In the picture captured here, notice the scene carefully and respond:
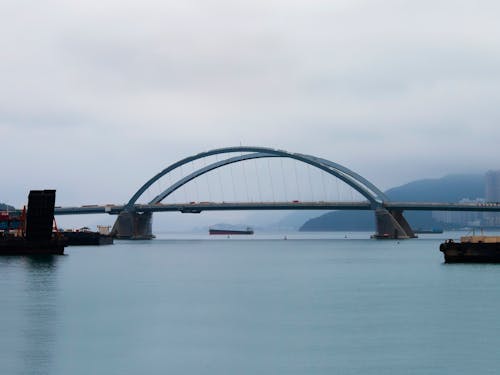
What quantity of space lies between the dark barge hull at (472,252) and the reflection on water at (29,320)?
4023 centimetres

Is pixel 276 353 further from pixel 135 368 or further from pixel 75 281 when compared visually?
pixel 75 281

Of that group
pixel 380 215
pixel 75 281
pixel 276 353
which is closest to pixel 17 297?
pixel 75 281

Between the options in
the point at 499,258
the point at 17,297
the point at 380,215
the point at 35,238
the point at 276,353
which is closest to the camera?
the point at 276,353

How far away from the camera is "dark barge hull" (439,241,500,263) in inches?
3593

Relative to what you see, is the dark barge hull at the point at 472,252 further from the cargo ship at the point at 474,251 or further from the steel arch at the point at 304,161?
the steel arch at the point at 304,161

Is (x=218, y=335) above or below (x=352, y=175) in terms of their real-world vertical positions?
below

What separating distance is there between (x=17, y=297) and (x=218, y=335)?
885 inches

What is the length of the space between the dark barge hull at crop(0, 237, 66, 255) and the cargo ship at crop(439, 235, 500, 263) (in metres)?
54.8

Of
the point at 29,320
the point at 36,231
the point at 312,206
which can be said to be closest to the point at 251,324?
the point at 29,320

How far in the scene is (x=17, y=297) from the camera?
2303 inches

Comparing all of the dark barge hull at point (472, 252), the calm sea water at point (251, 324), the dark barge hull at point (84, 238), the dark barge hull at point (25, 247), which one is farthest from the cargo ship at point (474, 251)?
the dark barge hull at point (84, 238)

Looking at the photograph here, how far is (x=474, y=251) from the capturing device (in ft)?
301

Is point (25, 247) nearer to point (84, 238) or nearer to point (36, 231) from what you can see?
point (36, 231)

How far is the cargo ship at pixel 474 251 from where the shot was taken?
299 feet
